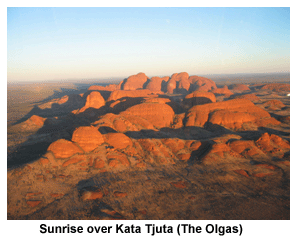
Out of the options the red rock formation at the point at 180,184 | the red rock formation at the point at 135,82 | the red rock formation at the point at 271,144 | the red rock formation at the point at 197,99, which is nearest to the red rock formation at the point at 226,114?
the red rock formation at the point at 271,144

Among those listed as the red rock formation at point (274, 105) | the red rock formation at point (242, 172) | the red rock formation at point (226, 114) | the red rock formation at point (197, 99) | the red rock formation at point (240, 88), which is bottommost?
the red rock formation at point (242, 172)

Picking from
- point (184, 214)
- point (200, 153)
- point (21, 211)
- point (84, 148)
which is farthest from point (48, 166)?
point (200, 153)

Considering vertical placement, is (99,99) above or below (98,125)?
above

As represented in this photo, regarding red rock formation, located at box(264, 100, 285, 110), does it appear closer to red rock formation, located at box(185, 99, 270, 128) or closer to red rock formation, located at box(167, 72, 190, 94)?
red rock formation, located at box(185, 99, 270, 128)

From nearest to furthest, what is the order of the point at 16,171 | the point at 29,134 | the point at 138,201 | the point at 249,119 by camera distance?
the point at 138,201 < the point at 16,171 < the point at 249,119 < the point at 29,134

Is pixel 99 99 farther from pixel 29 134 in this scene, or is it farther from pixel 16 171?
pixel 16 171

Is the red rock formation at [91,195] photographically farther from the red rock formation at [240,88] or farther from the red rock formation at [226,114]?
the red rock formation at [240,88]

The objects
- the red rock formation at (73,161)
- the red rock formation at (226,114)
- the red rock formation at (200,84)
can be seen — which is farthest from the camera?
the red rock formation at (200,84)

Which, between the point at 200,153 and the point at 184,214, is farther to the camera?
the point at 200,153
